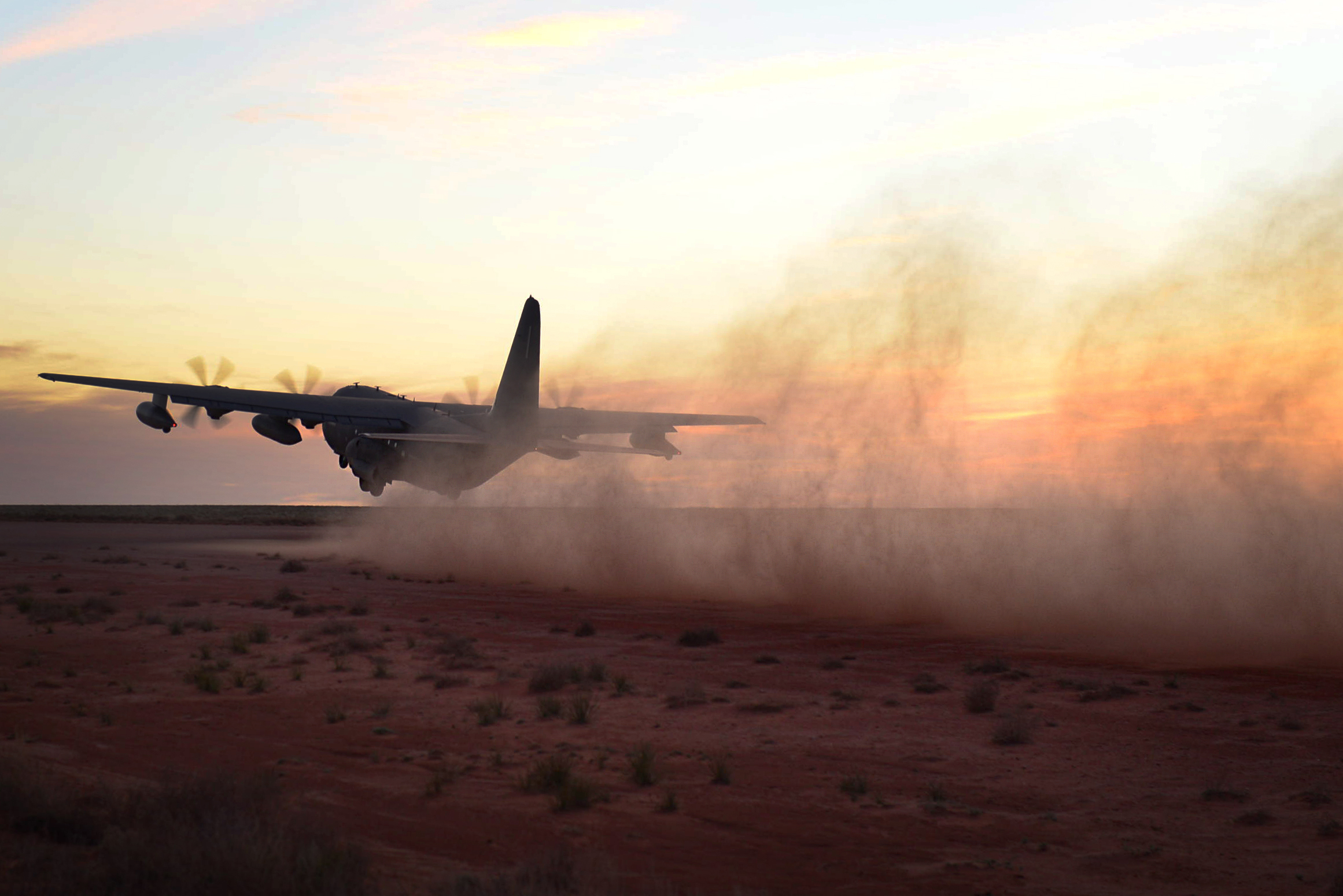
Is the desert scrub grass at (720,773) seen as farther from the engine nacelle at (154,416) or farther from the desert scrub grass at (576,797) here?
the engine nacelle at (154,416)

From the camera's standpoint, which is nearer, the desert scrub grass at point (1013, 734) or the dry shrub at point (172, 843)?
the dry shrub at point (172, 843)

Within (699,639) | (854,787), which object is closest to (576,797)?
(854,787)

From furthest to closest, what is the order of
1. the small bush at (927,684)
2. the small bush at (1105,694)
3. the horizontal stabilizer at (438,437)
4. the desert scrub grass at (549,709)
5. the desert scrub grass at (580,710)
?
1. the horizontal stabilizer at (438,437)
2. the small bush at (927,684)
3. the small bush at (1105,694)
4. the desert scrub grass at (549,709)
5. the desert scrub grass at (580,710)

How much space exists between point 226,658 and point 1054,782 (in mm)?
21444

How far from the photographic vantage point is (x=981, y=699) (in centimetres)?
2180

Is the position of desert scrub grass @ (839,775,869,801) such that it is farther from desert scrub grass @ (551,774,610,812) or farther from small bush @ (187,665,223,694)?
small bush @ (187,665,223,694)

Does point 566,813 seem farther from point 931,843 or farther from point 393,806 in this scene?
point 931,843

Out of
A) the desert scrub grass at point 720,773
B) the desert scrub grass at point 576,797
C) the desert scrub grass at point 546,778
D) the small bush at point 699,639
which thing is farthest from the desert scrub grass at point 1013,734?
the small bush at point 699,639

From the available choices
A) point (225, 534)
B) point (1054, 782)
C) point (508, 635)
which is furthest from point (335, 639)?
point (225, 534)

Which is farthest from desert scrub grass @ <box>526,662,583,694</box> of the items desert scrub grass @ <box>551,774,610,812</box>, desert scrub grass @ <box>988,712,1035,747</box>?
desert scrub grass @ <box>988,712,1035,747</box>

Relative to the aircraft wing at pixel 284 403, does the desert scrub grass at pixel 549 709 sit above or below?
below

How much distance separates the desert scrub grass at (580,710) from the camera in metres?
19.6

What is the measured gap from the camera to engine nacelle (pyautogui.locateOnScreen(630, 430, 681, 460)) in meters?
51.2

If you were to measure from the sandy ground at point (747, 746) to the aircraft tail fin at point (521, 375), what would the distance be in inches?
677
